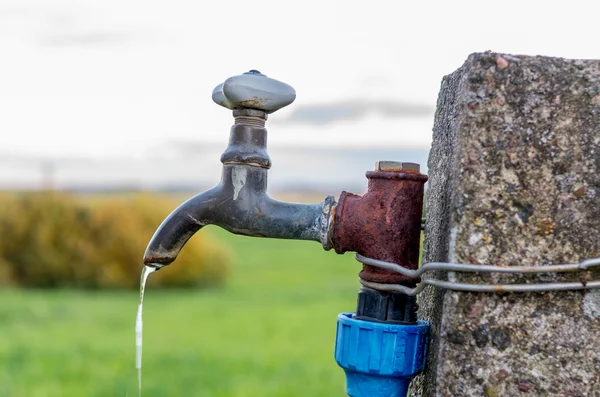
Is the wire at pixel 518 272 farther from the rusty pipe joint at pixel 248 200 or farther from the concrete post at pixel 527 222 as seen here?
the rusty pipe joint at pixel 248 200

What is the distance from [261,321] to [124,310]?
3272 mm

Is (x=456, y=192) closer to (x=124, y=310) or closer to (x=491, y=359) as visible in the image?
(x=491, y=359)

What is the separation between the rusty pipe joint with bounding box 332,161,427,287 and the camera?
1357mm

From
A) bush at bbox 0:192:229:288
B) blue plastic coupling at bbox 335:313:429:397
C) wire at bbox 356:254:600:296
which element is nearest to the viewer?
wire at bbox 356:254:600:296

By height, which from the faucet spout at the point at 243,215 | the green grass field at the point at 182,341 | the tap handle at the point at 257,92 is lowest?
the green grass field at the point at 182,341

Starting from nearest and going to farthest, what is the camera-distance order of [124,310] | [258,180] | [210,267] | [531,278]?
[531,278]
[258,180]
[124,310]
[210,267]

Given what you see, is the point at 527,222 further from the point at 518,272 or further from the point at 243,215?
the point at 243,215

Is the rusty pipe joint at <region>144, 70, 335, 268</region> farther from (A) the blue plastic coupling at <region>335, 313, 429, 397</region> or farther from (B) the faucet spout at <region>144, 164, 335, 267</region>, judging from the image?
(A) the blue plastic coupling at <region>335, 313, 429, 397</region>

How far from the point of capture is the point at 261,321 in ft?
40.1

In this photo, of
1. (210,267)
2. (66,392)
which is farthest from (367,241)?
(210,267)

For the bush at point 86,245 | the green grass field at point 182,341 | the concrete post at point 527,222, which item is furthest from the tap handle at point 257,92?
the bush at point 86,245

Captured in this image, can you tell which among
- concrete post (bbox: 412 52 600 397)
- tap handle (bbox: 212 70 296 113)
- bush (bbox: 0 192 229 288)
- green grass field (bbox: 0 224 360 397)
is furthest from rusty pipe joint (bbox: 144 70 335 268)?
bush (bbox: 0 192 229 288)

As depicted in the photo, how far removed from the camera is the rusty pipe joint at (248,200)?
4.59 feet

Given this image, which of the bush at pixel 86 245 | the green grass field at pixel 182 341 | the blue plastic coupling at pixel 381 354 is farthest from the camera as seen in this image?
the bush at pixel 86 245
